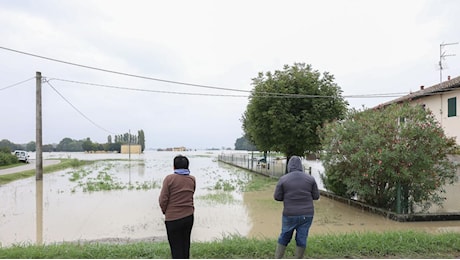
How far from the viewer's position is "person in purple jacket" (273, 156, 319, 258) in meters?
5.19

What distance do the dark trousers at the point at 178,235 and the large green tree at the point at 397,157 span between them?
7.70m

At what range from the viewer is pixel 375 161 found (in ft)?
35.9

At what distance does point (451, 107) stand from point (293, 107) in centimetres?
1004

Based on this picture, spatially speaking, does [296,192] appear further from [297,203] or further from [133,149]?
[133,149]

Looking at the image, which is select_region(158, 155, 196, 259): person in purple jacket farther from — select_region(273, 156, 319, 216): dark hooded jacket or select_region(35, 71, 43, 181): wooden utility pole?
select_region(35, 71, 43, 181): wooden utility pole

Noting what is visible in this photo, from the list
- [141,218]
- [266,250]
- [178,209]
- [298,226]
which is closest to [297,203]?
[298,226]

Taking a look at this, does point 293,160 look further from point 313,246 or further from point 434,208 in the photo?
point 434,208

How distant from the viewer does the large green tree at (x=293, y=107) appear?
22.0 m

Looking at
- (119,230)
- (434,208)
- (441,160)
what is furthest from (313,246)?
(434,208)

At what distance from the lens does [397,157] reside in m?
10.6

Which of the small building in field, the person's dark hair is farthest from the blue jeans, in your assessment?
the small building in field

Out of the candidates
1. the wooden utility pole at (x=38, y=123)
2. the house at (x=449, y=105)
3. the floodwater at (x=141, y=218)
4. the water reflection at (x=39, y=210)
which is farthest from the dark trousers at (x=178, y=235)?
the house at (x=449, y=105)

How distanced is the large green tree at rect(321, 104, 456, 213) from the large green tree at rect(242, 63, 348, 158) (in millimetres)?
9817

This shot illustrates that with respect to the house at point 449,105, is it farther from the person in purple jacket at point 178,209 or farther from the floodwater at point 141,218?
the person in purple jacket at point 178,209
